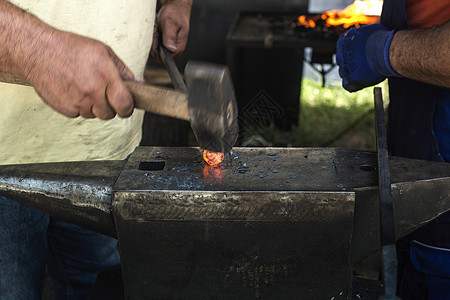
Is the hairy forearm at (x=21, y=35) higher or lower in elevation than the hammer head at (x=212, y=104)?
higher

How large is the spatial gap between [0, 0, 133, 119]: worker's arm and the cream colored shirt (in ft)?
0.98

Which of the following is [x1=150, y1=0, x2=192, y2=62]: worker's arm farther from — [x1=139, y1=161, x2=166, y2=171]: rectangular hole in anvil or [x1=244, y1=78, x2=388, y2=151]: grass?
[x1=244, y1=78, x2=388, y2=151]: grass

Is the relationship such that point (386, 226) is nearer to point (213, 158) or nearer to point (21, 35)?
point (213, 158)

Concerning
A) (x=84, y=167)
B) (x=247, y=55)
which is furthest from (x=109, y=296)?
(x=247, y=55)

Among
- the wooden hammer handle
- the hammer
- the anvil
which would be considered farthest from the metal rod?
the wooden hammer handle

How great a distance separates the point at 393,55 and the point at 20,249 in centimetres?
141

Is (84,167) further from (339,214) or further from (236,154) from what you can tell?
(339,214)

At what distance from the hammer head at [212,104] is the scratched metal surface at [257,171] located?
0.11 meters

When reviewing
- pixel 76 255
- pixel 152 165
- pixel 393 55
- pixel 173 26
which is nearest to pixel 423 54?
pixel 393 55

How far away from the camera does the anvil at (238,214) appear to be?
1082 millimetres

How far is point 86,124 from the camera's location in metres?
1.59

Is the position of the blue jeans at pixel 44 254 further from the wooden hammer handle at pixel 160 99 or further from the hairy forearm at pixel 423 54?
the hairy forearm at pixel 423 54

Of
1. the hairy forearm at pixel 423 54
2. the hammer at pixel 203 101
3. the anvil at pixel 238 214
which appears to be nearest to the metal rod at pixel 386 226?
the anvil at pixel 238 214

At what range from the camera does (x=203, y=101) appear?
99cm
